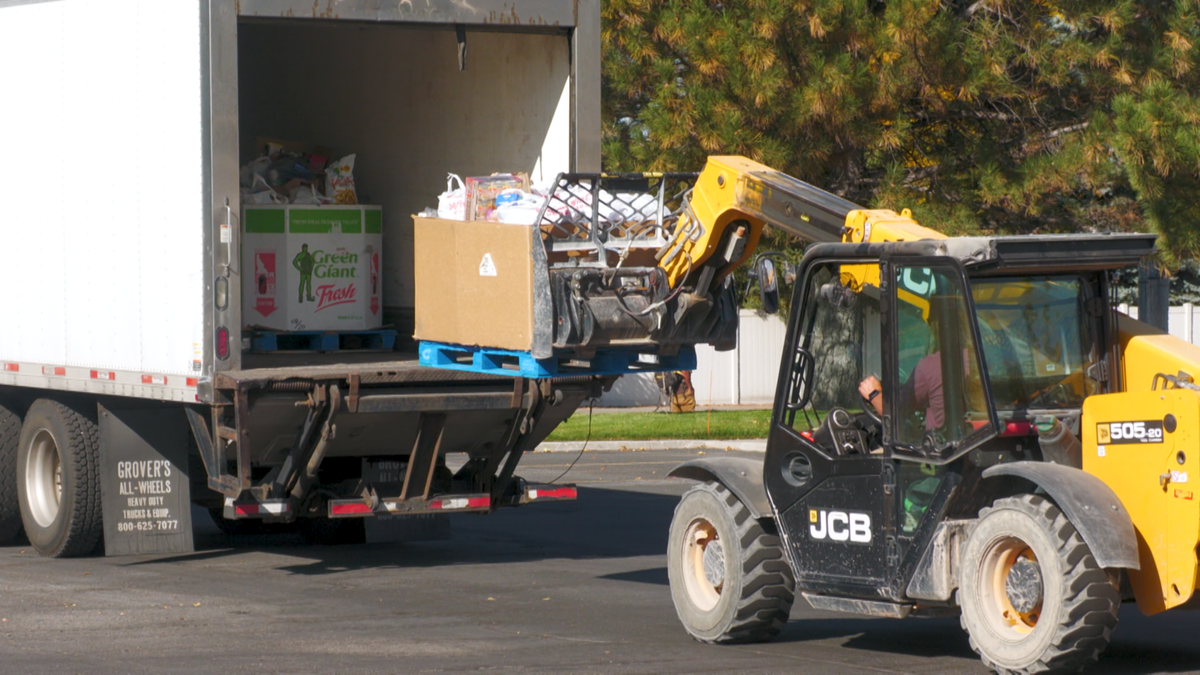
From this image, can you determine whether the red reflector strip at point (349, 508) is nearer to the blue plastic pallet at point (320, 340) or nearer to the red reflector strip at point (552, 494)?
the red reflector strip at point (552, 494)

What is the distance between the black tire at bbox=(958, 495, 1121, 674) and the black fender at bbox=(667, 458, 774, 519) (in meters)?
1.33

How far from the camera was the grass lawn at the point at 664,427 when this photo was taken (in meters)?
21.8

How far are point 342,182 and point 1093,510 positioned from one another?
6624mm

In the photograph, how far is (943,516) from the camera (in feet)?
23.9

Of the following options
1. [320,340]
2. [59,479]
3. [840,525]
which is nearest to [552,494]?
[320,340]

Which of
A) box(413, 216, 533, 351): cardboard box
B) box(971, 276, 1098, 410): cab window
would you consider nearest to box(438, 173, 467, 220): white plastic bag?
box(413, 216, 533, 351): cardboard box

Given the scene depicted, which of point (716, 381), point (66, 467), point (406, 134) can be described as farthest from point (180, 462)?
point (716, 381)

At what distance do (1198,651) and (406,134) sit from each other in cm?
684

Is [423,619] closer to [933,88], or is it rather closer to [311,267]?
[311,267]

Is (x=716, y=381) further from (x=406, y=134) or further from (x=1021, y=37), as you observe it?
(x=406, y=134)

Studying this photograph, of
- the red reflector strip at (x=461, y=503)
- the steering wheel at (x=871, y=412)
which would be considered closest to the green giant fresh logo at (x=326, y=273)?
the red reflector strip at (x=461, y=503)

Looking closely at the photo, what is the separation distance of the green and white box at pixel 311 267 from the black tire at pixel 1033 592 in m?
5.64

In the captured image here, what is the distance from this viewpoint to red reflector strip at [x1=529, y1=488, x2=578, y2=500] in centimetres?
1122

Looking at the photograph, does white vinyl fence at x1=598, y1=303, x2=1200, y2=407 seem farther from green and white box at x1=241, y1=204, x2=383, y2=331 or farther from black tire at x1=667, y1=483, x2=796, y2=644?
black tire at x1=667, y1=483, x2=796, y2=644
